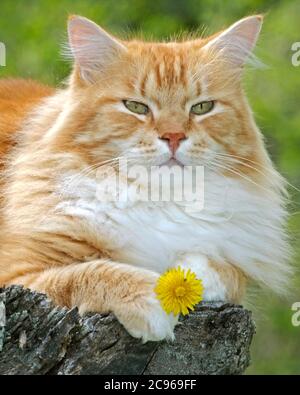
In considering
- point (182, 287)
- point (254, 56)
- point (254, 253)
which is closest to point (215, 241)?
point (254, 253)

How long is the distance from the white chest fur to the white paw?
16.6 inches

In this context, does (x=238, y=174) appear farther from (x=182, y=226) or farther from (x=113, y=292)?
(x=113, y=292)

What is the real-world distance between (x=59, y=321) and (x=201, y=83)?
112 centimetres

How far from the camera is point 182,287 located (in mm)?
2855

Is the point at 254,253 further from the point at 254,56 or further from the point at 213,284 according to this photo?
the point at 254,56

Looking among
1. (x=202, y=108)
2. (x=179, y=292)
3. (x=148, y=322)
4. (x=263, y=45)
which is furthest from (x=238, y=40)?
(x=263, y=45)

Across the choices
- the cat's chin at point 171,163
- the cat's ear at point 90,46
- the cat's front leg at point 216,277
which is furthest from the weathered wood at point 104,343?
the cat's ear at point 90,46

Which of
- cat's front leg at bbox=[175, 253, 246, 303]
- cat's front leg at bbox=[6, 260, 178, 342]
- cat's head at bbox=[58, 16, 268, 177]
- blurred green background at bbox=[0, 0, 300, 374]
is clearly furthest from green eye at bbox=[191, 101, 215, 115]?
blurred green background at bbox=[0, 0, 300, 374]

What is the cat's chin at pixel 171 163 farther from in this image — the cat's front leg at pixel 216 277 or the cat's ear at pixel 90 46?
the cat's ear at pixel 90 46

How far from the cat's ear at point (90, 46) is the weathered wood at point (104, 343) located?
995 millimetres

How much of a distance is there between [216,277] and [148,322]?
16.7 inches

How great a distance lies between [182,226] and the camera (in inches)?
132

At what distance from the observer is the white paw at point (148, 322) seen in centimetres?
281

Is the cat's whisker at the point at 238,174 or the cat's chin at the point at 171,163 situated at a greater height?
the cat's chin at the point at 171,163
